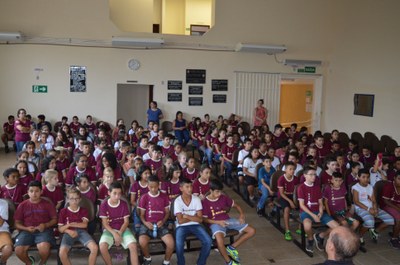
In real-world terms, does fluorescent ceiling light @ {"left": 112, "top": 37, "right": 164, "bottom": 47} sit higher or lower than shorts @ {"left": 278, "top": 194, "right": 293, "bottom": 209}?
higher

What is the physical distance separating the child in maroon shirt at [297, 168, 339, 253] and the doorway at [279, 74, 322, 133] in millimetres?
8637

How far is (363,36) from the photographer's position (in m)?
11.9

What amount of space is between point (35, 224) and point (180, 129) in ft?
24.9

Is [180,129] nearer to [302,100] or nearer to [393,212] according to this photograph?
[302,100]

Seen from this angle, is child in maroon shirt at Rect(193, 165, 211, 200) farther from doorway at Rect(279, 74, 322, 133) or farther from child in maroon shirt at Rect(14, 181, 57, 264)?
doorway at Rect(279, 74, 322, 133)

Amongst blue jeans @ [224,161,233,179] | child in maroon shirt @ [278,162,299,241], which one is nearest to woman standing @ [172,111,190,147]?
blue jeans @ [224,161,233,179]

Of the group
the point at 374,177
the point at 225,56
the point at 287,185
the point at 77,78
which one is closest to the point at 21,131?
the point at 77,78

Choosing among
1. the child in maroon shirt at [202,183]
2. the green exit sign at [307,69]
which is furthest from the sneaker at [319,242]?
the green exit sign at [307,69]

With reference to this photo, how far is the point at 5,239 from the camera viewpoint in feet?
14.1

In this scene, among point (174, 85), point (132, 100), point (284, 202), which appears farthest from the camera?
point (132, 100)

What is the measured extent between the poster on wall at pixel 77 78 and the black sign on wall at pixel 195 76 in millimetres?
3378

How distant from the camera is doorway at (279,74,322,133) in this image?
14.0m

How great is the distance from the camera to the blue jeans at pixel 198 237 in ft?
14.6

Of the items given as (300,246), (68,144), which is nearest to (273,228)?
(300,246)
